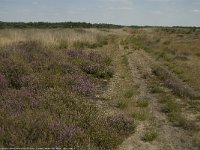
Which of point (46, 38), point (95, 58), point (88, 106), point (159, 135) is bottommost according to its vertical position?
point (159, 135)

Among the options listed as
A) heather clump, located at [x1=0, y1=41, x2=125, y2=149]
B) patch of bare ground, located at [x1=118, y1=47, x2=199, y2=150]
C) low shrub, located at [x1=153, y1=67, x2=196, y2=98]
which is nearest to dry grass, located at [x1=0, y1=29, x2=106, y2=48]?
heather clump, located at [x1=0, y1=41, x2=125, y2=149]

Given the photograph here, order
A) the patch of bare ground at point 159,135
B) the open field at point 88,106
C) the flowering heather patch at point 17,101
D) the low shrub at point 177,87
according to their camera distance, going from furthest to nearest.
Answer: the low shrub at point 177,87
the flowering heather patch at point 17,101
the patch of bare ground at point 159,135
the open field at point 88,106

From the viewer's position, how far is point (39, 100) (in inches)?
410

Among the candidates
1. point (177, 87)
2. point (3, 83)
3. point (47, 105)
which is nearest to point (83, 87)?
point (3, 83)

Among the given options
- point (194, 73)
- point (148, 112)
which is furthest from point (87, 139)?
point (194, 73)

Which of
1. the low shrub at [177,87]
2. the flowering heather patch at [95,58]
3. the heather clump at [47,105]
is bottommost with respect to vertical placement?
the low shrub at [177,87]

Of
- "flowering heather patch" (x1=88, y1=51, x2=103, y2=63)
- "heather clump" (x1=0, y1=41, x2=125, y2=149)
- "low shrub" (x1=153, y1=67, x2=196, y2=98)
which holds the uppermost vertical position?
"heather clump" (x1=0, y1=41, x2=125, y2=149)

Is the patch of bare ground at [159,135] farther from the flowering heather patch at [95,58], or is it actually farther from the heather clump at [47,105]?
the flowering heather patch at [95,58]

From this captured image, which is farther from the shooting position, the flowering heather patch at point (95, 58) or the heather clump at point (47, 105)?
the flowering heather patch at point (95, 58)

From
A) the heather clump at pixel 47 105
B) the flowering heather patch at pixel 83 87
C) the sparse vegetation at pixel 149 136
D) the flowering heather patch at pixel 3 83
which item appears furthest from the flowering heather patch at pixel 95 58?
the sparse vegetation at pixel 149 136

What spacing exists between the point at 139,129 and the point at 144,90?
516cm

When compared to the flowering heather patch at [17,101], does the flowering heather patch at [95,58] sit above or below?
below

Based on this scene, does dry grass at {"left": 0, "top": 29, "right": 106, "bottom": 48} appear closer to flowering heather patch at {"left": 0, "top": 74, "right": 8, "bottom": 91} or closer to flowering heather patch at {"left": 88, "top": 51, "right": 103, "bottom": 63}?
flowering heather patch at {"left": 88, "top": 51, "right": 103, "bottom": 63}

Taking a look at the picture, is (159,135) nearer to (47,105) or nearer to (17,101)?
(47,105)
